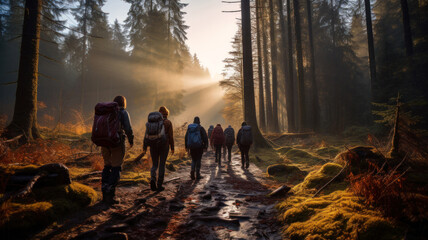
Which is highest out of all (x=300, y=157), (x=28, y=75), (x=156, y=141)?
(x=28, y=75)

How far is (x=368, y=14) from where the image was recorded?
727 inches

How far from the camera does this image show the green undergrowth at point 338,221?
217 cm

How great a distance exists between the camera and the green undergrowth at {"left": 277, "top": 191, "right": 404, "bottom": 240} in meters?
2.17

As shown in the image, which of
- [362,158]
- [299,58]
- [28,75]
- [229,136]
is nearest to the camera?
[362,158]

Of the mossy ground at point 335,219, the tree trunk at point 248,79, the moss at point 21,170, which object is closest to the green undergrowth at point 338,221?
the mossy ground at point 335,219

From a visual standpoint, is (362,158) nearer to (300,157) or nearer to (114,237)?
(114,237)

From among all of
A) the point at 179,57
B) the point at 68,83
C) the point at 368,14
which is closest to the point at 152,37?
the point at 179,57

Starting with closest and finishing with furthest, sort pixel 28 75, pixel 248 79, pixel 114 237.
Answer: pixel 114 237
pixel 28 75
pixel 248 79

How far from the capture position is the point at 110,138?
3916 mm

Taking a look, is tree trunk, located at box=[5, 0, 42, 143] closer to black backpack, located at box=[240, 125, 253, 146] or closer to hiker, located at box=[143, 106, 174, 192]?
hiker, located at box=[143, 106, 174, 192]

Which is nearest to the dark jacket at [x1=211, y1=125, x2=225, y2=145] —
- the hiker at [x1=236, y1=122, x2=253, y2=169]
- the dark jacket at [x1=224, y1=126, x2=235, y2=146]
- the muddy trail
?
the dark jacket at [x1=224, y1=126, x2=235, y2=146]

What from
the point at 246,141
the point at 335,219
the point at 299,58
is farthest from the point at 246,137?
the point at 299,58

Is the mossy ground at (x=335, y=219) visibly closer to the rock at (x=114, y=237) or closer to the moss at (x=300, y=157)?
the rock at (x=114, y=237)

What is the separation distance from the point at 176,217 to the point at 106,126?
233cm
